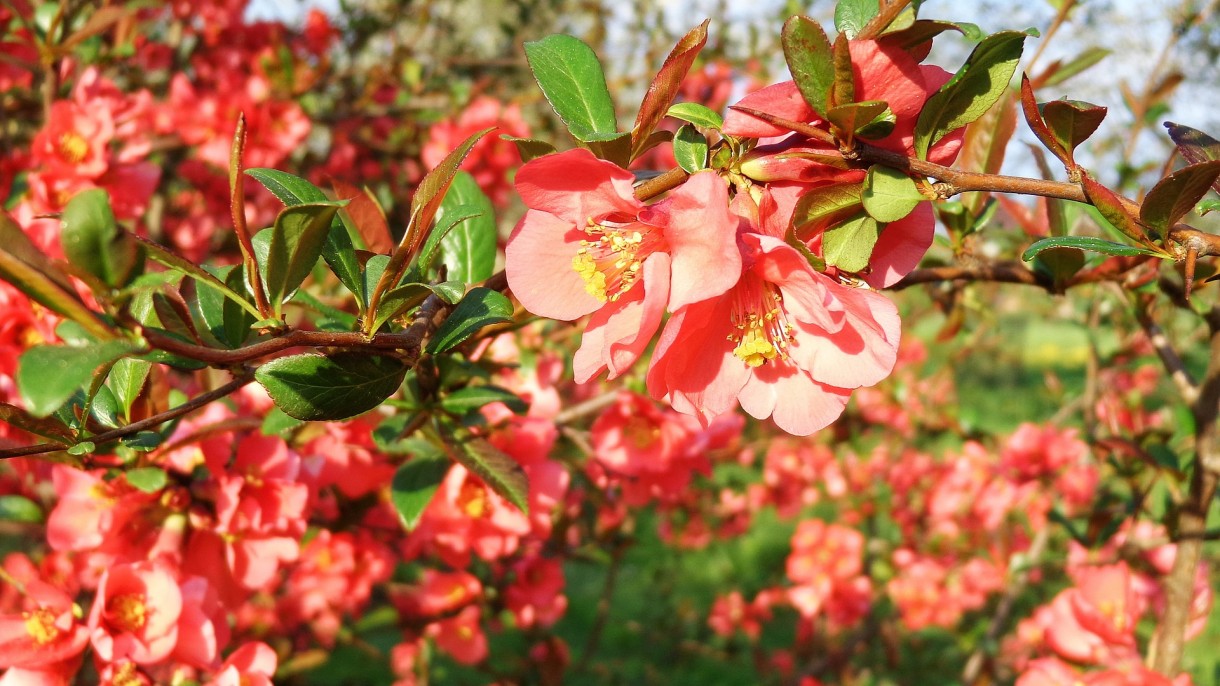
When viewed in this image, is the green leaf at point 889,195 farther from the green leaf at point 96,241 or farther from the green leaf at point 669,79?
the green leaf at point 96,241

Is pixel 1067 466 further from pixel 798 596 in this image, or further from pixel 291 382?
pixel 291 382

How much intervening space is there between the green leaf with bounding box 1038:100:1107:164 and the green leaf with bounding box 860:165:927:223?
10 centimetres

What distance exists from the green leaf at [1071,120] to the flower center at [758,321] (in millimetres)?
215

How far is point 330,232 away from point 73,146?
0.90 meters

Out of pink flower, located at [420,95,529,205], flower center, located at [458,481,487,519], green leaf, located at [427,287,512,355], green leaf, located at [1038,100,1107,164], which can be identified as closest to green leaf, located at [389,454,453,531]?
flower center, located at [458,481,487,519]

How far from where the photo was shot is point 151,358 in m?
0.52

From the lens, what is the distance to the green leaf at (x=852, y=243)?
23.3 inches

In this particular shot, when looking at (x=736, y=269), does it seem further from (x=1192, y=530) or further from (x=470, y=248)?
(x=1192, y=530)

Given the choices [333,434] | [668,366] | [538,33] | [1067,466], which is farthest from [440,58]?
[668,366]

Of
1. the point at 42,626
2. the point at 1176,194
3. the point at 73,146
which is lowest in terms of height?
the point at 42,626

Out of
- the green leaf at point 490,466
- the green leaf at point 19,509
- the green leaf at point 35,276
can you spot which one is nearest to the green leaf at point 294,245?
the green leaf at point 35,276

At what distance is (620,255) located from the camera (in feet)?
2.09

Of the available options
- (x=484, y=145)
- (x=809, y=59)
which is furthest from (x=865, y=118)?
(x=484, y=145)

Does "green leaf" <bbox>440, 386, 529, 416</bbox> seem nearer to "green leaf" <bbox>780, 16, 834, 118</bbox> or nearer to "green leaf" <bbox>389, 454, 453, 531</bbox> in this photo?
"green leaf" <bbox>389, 454, 453, 531</bbox>
